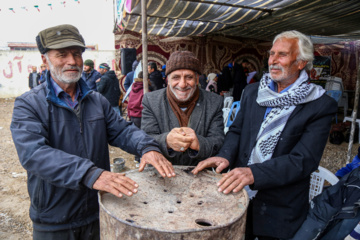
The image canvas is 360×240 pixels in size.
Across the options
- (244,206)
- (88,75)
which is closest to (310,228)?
(244,206)

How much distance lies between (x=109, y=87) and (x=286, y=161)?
5693mm

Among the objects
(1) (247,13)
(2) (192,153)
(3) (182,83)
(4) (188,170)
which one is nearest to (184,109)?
(3) (182,83)

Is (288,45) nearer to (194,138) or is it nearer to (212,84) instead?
(194,138)

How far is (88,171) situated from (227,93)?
7.71 metres

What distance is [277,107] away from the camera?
62.4 inches

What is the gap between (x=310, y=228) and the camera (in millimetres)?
1586

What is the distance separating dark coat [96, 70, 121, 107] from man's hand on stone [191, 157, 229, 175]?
17.1 feet

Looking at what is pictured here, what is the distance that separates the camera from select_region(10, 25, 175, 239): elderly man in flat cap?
1215mm

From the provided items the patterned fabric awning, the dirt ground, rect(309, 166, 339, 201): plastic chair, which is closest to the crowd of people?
rect(309, 166, 339, 201): plastic chair

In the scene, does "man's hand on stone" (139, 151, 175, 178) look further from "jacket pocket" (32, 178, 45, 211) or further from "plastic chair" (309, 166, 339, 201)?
"plastic chair" (309, 166, 339, 201)

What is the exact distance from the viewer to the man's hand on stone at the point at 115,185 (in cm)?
113

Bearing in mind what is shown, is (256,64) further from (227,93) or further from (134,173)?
(134,173)

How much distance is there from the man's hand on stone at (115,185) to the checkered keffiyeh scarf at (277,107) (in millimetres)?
847

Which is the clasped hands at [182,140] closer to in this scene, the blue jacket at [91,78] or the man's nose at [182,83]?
the man's nose at [182,83]
